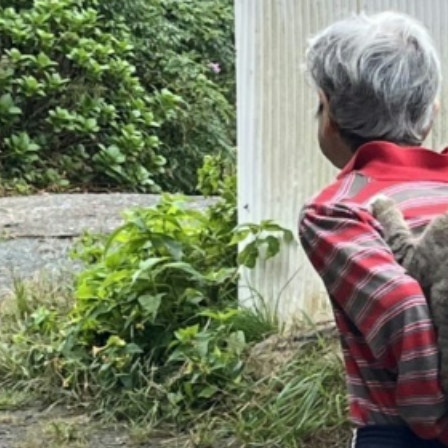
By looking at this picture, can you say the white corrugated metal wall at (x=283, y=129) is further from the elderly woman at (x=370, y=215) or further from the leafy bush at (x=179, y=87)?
the leafy bush at (x=179, y=87)

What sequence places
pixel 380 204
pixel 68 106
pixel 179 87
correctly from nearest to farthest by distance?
pixel 380 204, pixel 68 106, pixel 179 87

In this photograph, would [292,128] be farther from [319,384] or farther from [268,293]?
[319,384]

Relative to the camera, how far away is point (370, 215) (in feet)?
8.62

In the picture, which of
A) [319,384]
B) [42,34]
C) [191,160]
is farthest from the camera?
[191,160]

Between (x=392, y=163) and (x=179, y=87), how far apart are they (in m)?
11.1

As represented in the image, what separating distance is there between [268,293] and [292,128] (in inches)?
27.0

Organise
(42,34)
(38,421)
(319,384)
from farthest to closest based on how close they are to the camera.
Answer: (42,34)
(38,421)
(319,384)

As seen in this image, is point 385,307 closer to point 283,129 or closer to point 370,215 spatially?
point 370,215

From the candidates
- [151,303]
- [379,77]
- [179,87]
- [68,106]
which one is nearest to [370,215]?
[379,77]

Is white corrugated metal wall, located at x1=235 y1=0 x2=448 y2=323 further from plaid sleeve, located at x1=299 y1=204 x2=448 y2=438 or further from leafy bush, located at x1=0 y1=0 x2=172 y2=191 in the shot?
leafy bush, located at x1=0 y1=0 x2=172 y2=191

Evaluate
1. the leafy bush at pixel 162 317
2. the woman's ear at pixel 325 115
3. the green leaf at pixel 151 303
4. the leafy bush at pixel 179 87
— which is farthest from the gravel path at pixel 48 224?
the woman's ear at pixel 325 115

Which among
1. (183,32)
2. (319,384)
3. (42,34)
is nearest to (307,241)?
(319,384)

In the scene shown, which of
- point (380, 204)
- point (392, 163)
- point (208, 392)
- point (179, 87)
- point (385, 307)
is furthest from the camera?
point (179, 87)

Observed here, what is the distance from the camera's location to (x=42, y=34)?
12328 millimetres
